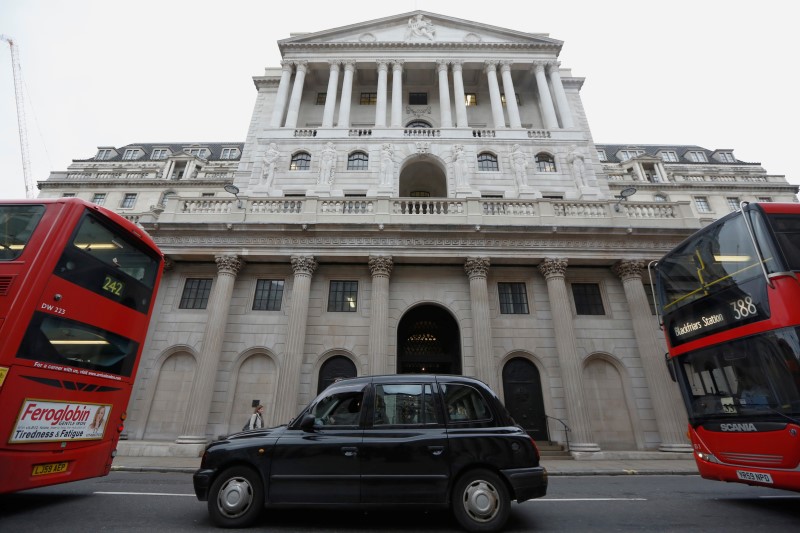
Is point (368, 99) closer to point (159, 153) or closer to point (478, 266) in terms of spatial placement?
point (478, 266)

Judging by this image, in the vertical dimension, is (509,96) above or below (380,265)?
above

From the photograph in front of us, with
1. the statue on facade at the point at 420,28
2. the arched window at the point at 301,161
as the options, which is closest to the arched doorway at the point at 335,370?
the arched window at the point at 301,161

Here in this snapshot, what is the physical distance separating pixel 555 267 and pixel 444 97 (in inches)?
553

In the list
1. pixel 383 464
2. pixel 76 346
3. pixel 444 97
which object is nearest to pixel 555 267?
pixel 383 464

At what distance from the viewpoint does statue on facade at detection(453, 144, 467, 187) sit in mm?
19719

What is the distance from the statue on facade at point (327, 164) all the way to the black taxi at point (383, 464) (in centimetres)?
1647

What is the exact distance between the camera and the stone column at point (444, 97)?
22234mm

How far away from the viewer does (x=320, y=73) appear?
25328 millimetres

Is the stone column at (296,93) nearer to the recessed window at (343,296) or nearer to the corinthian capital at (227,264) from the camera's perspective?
the corinthian capital at (227,264)

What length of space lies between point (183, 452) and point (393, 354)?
8.60m

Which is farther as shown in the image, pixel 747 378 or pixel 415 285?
pixel 415 285

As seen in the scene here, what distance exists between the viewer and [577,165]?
20297 millimetres

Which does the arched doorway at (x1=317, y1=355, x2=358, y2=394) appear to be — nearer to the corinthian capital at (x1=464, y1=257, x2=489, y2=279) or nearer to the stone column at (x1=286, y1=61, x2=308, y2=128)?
the corinthian capital at (x1=464, y1=257, x2=489, y2=279)

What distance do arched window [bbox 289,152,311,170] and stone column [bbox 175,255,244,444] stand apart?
7.58 metres
